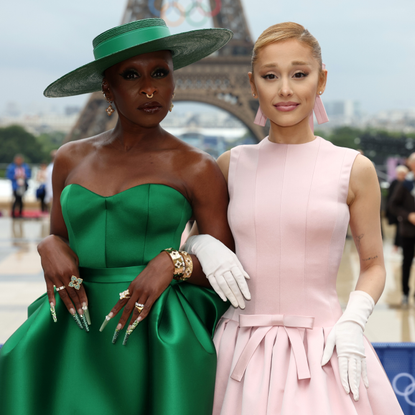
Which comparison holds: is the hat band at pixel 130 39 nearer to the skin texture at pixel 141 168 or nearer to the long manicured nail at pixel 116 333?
the skin texture at pixel 141 168

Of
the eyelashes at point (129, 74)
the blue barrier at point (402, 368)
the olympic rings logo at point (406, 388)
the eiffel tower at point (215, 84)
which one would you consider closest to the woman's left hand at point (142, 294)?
the eyelashes at point (129, 74)

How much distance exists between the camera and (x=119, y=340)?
1.61m

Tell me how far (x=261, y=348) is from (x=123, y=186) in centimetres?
67

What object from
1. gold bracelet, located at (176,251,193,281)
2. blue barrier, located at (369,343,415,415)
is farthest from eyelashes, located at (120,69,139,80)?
blue barrier, located at (369,343,415,415)

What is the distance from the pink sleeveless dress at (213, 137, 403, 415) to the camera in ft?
5.16

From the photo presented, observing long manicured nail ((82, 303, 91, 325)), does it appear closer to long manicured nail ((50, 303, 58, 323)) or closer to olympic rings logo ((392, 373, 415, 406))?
long manicured nail ((50, 303, 58, 323))

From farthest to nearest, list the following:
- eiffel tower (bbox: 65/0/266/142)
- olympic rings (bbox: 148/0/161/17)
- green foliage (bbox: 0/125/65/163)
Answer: green foliage (bbox: 0/125/65/163), olympic rings (bbox: 148/0/161/17), eiffel tower (bbox: 65/0/266/142)

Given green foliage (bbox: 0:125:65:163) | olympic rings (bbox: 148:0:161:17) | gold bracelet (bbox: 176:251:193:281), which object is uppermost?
olympic rings (bbox: 148:0:161:17)

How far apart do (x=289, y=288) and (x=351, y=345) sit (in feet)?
0.85

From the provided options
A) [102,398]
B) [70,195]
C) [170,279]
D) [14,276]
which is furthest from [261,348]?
[14,276]

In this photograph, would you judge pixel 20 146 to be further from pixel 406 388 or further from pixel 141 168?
pixel 141 168

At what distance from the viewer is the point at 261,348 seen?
65.4 inches

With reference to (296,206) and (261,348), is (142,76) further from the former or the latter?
(261,348)

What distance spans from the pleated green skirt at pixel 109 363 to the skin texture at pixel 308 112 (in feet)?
1.87
